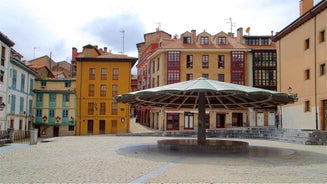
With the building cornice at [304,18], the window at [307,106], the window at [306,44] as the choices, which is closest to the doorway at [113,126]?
the building cornice at [304,18]

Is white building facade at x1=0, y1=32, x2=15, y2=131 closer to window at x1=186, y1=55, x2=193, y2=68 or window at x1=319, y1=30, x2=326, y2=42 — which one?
window at x1=186, y1=55, x2=193, y2=68

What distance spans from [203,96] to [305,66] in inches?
693

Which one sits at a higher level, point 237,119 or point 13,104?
point 13,104

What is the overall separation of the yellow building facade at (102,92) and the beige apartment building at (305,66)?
919 inches

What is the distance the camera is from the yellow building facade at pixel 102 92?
50.1 meters

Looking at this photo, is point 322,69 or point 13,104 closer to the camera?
point 322,69

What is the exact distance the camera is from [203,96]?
18562 millimetres

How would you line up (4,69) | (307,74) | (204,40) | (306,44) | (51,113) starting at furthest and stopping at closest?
(204,40), (51,113), (4,69), (306,44), (307,74)

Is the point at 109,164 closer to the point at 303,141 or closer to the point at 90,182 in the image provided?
the point at 90,182

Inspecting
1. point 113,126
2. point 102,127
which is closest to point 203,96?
point 113,126

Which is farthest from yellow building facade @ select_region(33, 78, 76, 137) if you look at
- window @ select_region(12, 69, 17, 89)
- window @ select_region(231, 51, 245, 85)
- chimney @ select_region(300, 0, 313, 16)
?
chimney @ select_region(300, 0, 313, 16)

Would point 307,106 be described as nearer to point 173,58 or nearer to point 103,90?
point 173,58

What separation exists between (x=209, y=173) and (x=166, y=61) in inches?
1675

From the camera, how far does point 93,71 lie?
51.5 meters
